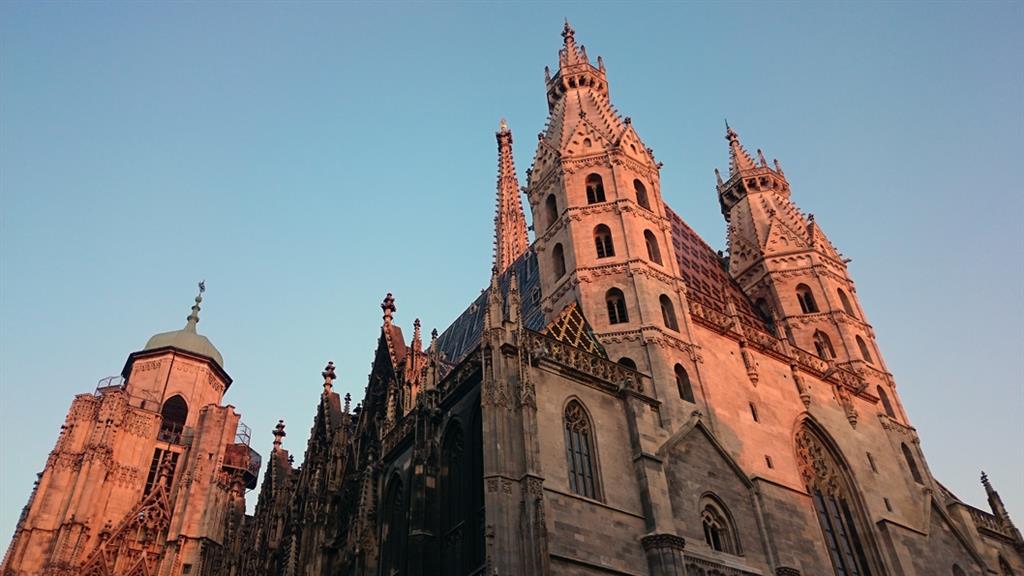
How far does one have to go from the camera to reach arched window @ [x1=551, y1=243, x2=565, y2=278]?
1262 inches

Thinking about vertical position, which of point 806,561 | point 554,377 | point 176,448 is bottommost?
point 806,561

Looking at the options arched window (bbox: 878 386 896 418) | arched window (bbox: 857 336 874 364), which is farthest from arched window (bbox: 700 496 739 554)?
arched window (bbox: 857 336 874 364)

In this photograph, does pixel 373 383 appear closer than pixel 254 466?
Yes

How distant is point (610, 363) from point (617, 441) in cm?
268

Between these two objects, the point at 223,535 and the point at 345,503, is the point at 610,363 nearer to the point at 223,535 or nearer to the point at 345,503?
the point at 345,503

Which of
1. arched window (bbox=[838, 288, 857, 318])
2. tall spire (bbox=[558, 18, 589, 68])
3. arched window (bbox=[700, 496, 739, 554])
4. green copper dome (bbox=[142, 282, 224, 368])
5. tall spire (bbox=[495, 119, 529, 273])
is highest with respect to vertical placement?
tall spire (bbox=[495, 119, 529, 273])

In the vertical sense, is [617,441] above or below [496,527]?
above

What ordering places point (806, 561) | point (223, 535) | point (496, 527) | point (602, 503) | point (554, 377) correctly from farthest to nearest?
point (223, 535) → point (806, 561) → point (554, 377) → point (602, 503) → point (496, 527)

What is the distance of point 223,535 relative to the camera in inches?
1737

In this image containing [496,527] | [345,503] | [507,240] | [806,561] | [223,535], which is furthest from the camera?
[507,240]

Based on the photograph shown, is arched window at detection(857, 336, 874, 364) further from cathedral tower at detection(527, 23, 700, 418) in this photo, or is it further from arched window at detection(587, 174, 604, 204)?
arched window at detection(587, 174, 604, 204)

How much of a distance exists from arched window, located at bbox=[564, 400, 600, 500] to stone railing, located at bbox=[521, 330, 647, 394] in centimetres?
136

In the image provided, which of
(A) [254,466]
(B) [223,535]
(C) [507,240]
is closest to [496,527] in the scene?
(B) [223,535]

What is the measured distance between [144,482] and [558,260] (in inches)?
1044
